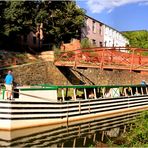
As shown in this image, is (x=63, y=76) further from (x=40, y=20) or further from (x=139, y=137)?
(x=139, y=137)

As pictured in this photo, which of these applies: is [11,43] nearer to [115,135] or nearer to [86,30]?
[86,30]

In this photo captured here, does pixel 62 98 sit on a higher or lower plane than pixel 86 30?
lower

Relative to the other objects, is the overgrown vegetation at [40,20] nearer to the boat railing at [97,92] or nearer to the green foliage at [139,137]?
the boat railing at [97,92]

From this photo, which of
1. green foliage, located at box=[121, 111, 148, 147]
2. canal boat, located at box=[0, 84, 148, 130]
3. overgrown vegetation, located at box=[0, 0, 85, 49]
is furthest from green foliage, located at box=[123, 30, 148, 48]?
green foliage, located at box=[121, 111, 148, 147]

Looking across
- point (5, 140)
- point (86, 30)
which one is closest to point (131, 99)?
point (5, 140)

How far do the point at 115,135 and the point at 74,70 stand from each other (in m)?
22.9

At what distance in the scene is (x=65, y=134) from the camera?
62.8ft

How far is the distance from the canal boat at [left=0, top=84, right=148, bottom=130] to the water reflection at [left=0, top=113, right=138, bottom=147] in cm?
44

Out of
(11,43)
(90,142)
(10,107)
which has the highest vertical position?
(11,43)

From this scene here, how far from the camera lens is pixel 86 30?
56.4m

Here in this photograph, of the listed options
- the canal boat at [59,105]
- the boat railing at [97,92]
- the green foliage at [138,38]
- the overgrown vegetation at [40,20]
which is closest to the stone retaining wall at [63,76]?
the overgrown vegetation at [40,20]

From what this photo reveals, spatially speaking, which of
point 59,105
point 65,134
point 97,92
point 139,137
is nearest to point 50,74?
point 97,92

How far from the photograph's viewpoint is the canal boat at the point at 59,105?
19.0 m

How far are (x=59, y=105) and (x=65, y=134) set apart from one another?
230 centimetres
